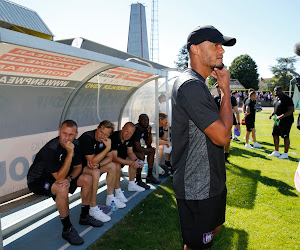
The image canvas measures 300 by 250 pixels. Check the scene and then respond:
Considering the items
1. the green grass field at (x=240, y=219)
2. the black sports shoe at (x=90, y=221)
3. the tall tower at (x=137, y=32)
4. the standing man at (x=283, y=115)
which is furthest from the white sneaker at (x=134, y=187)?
the tall tower at (x=137, y=32)

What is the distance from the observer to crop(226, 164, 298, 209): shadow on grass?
174 inches

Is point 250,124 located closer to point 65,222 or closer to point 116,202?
point 116,202

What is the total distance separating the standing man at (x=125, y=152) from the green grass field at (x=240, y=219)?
1.62 feet

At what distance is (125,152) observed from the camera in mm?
4965

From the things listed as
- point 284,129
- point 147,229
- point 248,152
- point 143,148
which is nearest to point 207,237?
point 147,229

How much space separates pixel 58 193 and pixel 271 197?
3.52 metres

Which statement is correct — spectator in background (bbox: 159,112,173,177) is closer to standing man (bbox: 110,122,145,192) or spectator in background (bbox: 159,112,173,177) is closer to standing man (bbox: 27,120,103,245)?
standing man (bbox: 110,122,145,192)

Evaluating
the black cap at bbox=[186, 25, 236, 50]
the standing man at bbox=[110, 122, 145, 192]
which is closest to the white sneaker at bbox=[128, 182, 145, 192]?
the standing man at bbox=[110, 122, 145, 192]

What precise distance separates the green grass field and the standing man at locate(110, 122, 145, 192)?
49 centimetres

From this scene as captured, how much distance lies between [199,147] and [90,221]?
2.59 metres

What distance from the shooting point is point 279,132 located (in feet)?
23.8

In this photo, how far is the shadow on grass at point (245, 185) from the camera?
4.43 meters

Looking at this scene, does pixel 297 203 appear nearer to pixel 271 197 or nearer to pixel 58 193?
pixel 271 197

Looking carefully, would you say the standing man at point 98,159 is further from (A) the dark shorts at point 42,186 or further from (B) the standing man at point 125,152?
(A) the dark shorts at point 42,186
